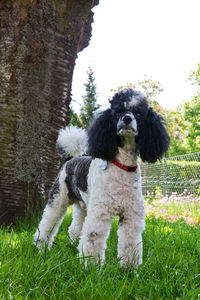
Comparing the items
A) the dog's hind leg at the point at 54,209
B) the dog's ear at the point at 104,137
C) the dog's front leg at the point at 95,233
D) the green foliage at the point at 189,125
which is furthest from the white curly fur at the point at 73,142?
the green foliage at the point at 189,125

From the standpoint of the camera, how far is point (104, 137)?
9.11 feet

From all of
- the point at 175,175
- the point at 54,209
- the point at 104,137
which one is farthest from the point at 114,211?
the point at 175,175

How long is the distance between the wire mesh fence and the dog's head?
586 centimetres

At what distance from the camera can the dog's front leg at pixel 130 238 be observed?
8.73 ft

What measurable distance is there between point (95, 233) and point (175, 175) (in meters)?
8.14

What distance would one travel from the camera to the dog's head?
261 centimetres

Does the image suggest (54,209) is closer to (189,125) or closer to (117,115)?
(117,115)

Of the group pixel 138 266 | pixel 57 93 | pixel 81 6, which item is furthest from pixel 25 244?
pixel 81 6

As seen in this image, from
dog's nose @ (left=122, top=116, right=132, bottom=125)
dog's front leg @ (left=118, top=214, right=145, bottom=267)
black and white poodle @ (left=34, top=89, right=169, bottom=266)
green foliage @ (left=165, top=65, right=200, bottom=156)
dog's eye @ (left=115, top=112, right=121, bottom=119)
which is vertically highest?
green foliage @ (left=165, top=65, right=200, bottom=156)

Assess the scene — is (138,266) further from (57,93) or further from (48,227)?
(57,93)

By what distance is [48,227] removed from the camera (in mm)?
3365

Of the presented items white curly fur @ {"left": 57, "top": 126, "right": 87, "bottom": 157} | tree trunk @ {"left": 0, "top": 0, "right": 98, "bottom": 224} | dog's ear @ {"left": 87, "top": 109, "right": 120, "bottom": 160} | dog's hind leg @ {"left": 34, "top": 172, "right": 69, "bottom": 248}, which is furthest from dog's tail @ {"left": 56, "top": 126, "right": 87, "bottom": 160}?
tree trunk @ {"left": 0, "top": 0, "right": 98, "bottom": 224}

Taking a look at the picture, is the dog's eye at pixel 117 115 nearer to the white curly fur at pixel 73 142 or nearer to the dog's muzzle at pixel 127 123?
the dog's muzzle at pixel 127 123

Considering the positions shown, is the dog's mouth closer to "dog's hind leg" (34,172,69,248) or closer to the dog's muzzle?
the dog's muzzle
